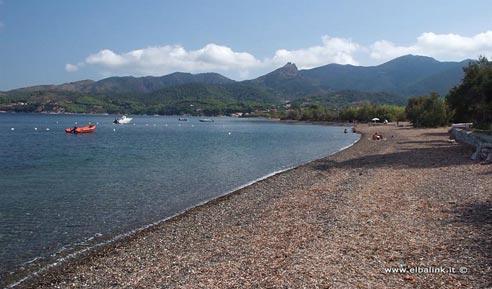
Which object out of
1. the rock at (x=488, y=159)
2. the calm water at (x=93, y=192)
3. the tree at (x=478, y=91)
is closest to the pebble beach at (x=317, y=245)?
the calm water at (x=93, y=192)

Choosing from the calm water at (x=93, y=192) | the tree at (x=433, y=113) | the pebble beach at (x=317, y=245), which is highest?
the tree at (x=433, y=113)

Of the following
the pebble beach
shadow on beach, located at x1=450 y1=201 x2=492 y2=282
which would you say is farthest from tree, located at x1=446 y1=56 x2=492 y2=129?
shadow on beach, located at x1=450 y1=201 x2=492 y2=282

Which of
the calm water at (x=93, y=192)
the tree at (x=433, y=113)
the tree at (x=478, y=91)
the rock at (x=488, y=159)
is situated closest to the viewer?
the calm water at (x=93, y=192)

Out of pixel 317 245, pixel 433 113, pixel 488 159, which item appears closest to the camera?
pixel 317 245

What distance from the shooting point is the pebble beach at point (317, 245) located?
32.3 feet

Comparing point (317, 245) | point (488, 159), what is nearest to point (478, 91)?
point (488, 159)

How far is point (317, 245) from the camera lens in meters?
12.4

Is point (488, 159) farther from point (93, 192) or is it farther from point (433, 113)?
point (433, 113)

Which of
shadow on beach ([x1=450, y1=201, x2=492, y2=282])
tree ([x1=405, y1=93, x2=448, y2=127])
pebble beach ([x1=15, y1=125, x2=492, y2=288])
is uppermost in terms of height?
tree ([x1=405, y1=93, x2=448, y2=127])

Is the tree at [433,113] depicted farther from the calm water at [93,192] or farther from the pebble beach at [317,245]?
the pebble beach at [317,245]

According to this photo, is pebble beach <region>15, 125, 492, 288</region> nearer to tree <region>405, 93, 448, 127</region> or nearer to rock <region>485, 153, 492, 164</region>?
rock <region>485, 153, 492, 164</region>

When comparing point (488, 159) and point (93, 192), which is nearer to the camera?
point (93, 192)

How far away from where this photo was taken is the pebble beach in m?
9.85

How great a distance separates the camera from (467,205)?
644 inches
